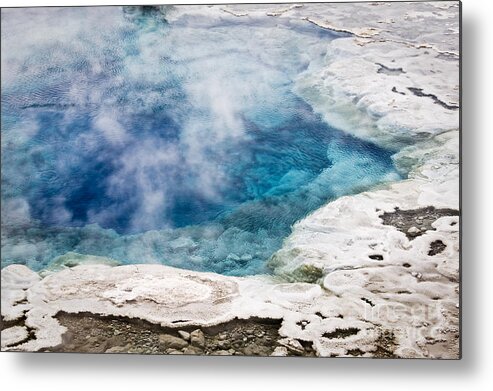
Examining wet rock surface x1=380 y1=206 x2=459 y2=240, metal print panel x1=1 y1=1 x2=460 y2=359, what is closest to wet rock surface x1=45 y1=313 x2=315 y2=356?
metal print panel x1=1 y1=1 x2=460 y2=359

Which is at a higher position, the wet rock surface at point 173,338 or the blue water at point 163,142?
the blue water at point 163,142

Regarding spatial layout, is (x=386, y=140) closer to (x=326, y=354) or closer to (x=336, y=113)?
(x=336, y=113)

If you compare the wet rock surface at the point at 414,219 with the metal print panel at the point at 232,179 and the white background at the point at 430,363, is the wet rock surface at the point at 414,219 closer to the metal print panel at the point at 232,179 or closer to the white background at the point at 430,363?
the metal print panel at the point at 232,179

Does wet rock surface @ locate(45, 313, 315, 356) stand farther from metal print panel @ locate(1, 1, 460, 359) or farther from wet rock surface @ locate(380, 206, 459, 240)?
wet rock surface @ locate(380, 206, 459, 240)

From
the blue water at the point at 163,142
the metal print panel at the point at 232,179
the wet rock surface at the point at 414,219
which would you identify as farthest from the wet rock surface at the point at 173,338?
the wet rock surface at the point at 414,219

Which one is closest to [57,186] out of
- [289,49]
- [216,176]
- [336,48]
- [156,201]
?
[156,201]
